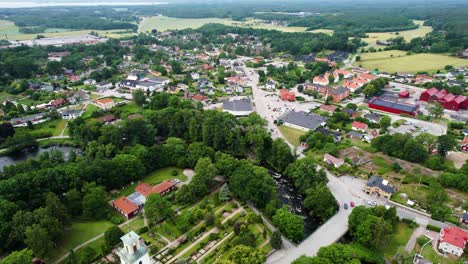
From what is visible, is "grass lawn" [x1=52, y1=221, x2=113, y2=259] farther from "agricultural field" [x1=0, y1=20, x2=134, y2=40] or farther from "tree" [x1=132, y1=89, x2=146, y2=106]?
"agricultural field" [x1=0, y1=20, x2=134, y2=40]

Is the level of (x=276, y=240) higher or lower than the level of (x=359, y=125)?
lower

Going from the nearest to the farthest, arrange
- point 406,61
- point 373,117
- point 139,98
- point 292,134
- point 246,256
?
point 246,256, point 292,134, point 373,117, point 139,98, point 406,61

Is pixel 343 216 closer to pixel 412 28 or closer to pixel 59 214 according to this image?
pixel 59 214

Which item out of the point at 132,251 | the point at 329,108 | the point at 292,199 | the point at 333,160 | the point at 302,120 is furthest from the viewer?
the point at 329,108

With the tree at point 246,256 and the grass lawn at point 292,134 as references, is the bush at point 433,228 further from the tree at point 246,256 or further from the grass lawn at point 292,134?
the grass lawn at point 292,134

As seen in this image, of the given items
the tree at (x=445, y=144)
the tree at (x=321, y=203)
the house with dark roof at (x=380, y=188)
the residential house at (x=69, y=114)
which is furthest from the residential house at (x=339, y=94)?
the residential house at (x=69, y=114)

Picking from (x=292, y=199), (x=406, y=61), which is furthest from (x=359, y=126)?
(x=406, y=61)

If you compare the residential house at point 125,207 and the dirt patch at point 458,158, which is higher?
the dirt patch at point 458,158

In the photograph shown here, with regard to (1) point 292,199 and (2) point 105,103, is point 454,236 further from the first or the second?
(2) point 105,103
